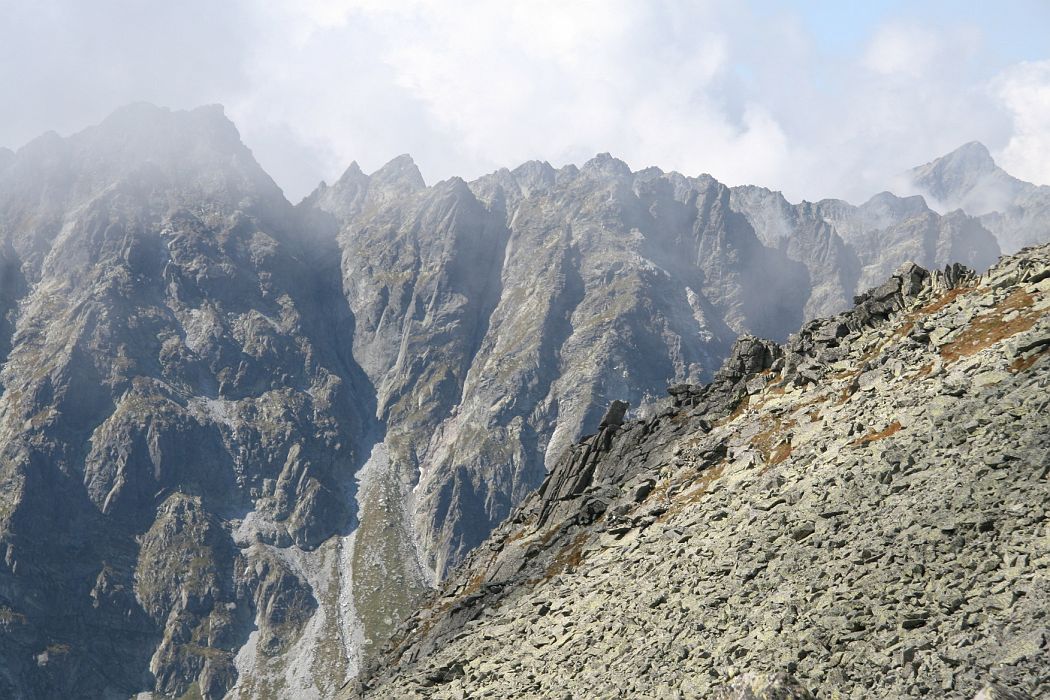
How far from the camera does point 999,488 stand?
3469 centimetres

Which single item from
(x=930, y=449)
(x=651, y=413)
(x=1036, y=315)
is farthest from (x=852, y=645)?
(x=651, y=413)

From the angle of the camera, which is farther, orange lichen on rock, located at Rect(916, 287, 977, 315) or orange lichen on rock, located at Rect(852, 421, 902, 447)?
orange lichen on rock, located at Rect(916, 287, 977, 315)

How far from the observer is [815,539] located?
3966 cm

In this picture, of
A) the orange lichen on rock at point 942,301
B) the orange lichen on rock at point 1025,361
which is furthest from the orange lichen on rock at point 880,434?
the orange lichen on rock at point 942,301

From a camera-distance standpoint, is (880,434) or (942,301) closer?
(880,434)

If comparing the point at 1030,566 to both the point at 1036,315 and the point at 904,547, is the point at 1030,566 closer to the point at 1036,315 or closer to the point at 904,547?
the point at 904,547

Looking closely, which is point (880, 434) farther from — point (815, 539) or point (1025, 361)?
point (815, 539)

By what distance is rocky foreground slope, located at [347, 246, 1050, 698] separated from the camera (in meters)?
30.9

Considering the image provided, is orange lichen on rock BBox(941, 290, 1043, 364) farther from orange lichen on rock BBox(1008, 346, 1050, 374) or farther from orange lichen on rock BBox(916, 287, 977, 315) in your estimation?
orange lichen on rock BBox(916, 287, 977, 315)

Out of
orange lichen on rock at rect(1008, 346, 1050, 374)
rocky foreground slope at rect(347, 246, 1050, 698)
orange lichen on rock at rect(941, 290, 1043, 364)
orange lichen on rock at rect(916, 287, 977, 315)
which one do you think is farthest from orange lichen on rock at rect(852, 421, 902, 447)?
orange lichen on rock at rect(916, 287, 977, 315)

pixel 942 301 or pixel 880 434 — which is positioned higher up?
pixel 942 301

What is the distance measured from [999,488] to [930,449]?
226 inches

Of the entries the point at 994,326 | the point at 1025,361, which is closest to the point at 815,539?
the point at 1025,361

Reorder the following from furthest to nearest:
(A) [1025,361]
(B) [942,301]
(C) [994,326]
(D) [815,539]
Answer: (B) [942,301], (C) [994,326], (A) [1025,361], (D) [815,539]
